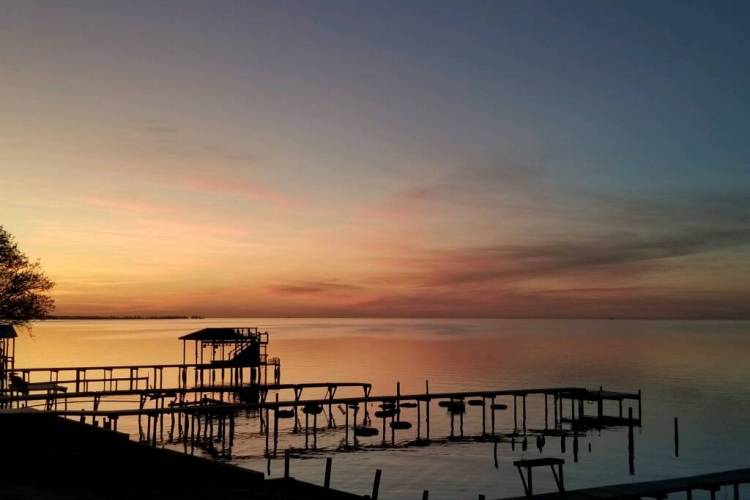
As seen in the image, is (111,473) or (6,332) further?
(6,332)

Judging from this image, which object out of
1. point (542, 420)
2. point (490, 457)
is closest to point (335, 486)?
point (490, 457)

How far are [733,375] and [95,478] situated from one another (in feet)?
315

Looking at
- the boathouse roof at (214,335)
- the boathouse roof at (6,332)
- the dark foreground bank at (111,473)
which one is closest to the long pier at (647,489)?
the dark foreground bank at (111,473)

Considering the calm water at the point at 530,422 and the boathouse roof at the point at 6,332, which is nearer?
the calm water at the point at 530,422

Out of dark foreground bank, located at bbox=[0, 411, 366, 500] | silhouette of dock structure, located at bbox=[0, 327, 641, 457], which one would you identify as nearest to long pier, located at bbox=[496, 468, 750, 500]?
dark foreground bank, located at bbox=[0, 411, 366, 500]

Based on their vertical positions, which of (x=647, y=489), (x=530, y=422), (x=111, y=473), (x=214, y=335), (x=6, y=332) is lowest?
(x=530, y=422)

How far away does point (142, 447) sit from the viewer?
23.6m

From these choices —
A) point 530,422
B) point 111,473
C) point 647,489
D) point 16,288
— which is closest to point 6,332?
point 16,288

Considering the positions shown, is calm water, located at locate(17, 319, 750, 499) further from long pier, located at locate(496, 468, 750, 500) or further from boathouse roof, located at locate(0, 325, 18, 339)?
boathouse roof, located at locate(0, 325, 18, 339)

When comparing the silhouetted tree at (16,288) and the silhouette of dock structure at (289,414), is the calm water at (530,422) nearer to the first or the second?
the silhouette of dock structure at (289,414)

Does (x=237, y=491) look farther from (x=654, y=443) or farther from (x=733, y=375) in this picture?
(x=733, y=375)

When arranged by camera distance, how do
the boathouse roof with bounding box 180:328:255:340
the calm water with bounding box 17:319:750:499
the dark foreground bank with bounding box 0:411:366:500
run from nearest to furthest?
the dark foreground bank with bounding box 0:411:366:500 < the calm water with bounding box 17:319:750:499 < the boathouse roof with bounding box 180:328:255:340

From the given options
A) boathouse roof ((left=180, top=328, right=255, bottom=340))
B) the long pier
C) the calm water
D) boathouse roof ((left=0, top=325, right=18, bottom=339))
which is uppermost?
boathouse roof ((left=0, top=325, right=18, bottom=339))

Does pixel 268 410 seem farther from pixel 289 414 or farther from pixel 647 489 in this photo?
pixel 647 489
